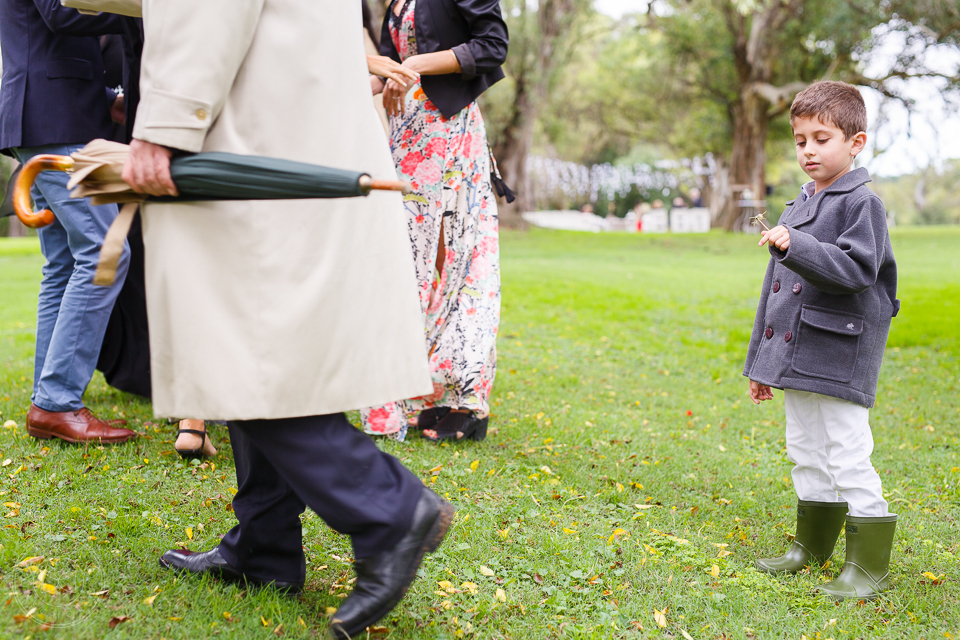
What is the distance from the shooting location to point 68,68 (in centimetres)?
361

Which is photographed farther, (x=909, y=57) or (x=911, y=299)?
(x=909, y=57)

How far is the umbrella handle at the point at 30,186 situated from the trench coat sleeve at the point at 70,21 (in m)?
1.56

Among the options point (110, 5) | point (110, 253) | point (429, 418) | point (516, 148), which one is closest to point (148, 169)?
point (110, 253)

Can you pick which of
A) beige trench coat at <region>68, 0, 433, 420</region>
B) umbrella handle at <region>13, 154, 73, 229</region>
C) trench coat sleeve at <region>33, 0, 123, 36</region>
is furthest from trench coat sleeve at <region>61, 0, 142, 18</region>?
trench coat sleeve at <region>33, 0, 123, 36</region>

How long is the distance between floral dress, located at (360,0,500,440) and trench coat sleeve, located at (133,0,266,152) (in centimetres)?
216

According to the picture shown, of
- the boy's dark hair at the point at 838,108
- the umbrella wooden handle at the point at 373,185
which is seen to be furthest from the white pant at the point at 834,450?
the umbrella wooden handle at the point at 373,185

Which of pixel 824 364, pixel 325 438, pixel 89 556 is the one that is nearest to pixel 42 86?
pixel 89 556

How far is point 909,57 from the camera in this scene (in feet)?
69.9

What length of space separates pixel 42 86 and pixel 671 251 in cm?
1659

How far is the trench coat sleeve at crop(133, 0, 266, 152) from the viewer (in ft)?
5.90

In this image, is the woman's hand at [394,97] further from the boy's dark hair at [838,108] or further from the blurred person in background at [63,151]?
the boy's dark hair at [838,108]

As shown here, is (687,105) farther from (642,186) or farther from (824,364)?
(824,364)

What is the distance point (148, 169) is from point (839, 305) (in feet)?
7.46

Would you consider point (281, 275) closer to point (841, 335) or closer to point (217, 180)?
point (217, 180)
